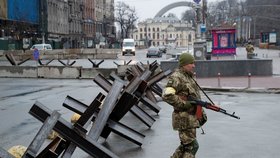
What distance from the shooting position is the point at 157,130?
34.5 ft

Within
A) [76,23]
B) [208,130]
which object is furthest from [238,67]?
[76,23]

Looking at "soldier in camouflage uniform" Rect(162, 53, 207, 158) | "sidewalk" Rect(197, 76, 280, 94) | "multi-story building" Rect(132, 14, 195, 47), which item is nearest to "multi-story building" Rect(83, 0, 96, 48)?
"multi-story building" Rect(132, 14, 195, 47)

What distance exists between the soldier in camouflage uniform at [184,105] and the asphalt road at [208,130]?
1.80 meters

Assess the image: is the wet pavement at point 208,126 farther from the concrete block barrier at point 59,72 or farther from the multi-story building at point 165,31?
the multi-story building at point 165,31

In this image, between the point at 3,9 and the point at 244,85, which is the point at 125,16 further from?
the point at 244,85

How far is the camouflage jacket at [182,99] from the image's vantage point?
243 inches

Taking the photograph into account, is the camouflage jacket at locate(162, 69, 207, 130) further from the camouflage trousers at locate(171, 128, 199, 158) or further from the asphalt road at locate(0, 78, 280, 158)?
the asphalt road at locate(0, 78, 280, 158)

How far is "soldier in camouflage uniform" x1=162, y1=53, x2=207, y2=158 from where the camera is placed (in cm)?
619

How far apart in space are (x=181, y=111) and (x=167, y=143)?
2.97 metres

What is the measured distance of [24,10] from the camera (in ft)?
234

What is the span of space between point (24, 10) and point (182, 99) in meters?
68.3

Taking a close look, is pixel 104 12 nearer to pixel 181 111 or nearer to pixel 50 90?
pixel 50 90

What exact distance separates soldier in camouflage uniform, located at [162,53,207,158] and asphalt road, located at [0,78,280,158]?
1798mm

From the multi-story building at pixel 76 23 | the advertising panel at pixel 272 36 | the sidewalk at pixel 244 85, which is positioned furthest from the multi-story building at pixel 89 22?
the sidewalk at pixel 244 85
